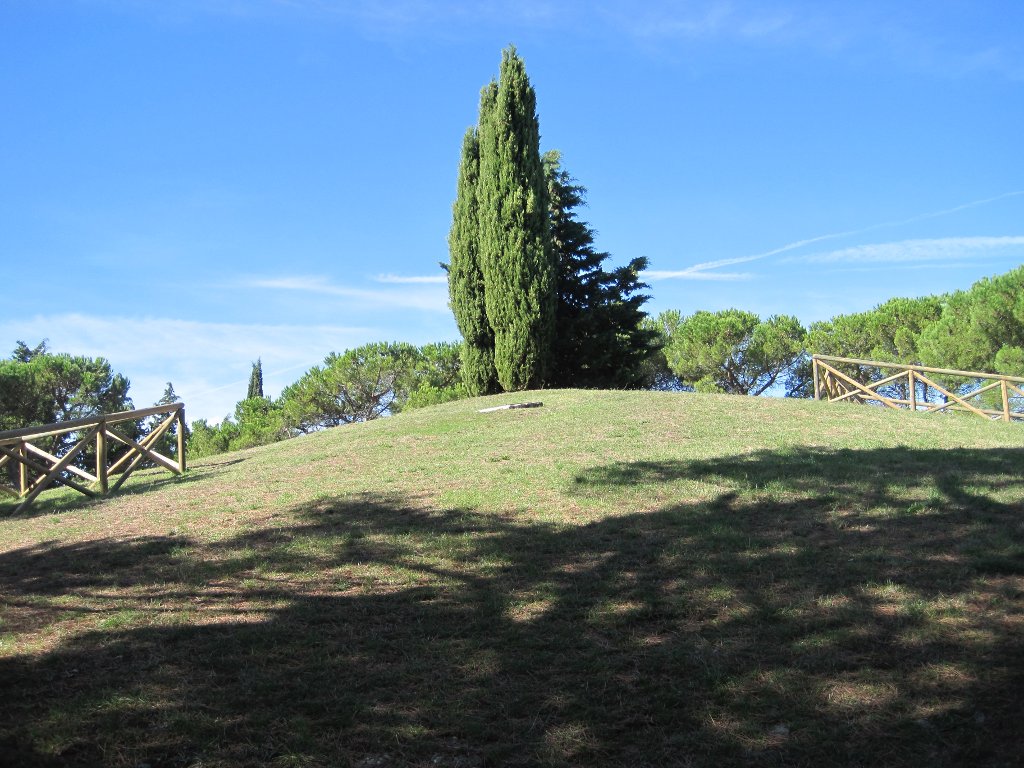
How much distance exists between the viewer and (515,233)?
67.3 feet

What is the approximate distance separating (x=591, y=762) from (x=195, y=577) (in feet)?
12.7

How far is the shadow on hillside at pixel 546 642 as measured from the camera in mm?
3533

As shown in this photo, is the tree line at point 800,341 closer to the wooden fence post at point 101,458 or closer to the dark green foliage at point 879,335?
the dark green foliage at point 879,335

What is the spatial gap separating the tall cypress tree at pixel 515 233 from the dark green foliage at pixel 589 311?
257 cm

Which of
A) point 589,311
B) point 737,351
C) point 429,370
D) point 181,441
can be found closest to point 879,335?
point 737,351

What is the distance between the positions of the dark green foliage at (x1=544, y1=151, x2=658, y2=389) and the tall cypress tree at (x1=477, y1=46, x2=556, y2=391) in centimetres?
257

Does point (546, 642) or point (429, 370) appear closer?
point (546, 642)

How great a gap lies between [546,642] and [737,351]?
1332 inches

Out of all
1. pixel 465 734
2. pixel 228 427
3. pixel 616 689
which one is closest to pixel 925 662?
pixel 616 689

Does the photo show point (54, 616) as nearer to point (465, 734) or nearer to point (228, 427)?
point (465, 734)

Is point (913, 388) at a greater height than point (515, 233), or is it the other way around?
point (515, 233)

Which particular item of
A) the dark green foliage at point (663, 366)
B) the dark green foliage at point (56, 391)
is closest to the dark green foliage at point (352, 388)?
the dark green foliage at point (56, 391)

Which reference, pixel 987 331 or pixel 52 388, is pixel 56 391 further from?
pixel 987 331

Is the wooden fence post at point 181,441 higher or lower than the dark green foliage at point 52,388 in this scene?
lower
